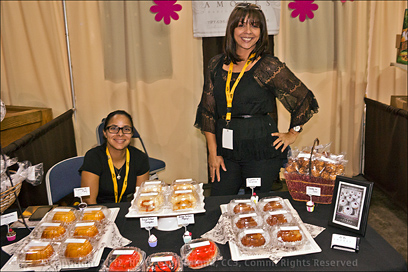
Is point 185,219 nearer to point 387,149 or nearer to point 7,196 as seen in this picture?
point 7,196

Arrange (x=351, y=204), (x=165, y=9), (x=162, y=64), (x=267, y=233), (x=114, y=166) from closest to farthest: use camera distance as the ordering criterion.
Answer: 1. (x=267, y=233)
2. (x=351, y=204)
3. (x=114, y=166)
4. (x=165, y=9)
5. (x=162, y=64)

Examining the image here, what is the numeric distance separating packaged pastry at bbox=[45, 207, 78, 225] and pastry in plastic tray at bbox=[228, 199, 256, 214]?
0.66 meters

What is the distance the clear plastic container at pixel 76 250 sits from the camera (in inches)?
47.7

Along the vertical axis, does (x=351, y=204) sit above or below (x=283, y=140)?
below

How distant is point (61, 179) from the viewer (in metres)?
2.16

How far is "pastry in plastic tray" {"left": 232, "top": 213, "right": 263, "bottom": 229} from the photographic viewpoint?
134 cm

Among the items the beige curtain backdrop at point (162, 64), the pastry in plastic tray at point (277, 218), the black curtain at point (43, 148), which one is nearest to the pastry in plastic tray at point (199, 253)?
the pastry in plastic tray at point (277, 218)

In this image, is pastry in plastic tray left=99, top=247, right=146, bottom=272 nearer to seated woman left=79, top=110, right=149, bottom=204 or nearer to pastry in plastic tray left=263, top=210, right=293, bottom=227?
pastry in plastic tray left=263, top=210, right=293, bottom=227

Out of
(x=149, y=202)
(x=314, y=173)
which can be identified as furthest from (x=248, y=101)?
(x=149, y=202)

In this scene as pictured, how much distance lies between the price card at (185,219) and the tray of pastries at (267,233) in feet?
0.51

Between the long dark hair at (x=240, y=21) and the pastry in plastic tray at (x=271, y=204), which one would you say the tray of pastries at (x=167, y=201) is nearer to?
the pastry in plastic tray at (x=271, y=204)

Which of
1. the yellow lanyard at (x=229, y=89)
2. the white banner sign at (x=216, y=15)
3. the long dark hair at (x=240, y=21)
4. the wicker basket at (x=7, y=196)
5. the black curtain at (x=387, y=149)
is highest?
the white banner sign at (x=216, y=15)

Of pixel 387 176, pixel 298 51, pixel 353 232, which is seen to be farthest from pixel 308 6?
pixel 353 232

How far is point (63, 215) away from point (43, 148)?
156cm
